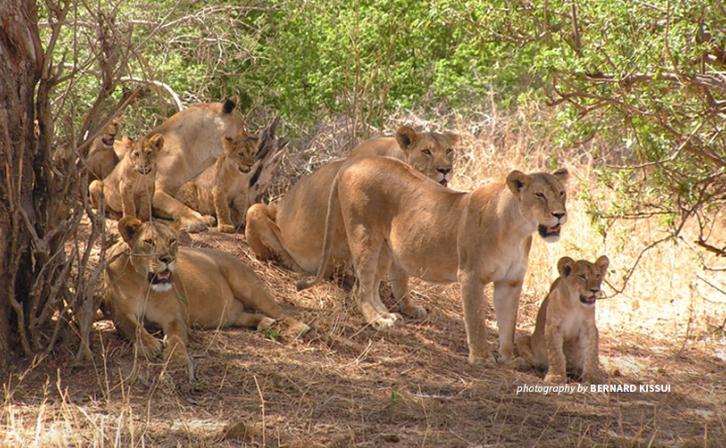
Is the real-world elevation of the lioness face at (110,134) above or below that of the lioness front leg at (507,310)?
above

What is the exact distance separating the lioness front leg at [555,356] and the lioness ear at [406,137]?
2.29m

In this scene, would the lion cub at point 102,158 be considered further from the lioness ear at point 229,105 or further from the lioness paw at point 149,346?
the lioness paw at point 149,346

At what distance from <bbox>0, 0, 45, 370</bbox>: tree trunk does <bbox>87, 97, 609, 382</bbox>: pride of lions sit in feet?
1.61

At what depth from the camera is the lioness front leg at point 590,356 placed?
23.0ft

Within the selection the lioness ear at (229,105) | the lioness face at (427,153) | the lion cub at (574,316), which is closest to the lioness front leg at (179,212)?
the lioness ear at (229,105)

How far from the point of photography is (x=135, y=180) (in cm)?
880

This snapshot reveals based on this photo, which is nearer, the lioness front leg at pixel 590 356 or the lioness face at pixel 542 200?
the lioness face at pixel 542 200

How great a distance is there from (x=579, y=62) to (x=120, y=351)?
3.22m

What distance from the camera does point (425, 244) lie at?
7.62 m

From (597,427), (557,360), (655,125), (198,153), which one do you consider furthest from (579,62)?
(198,153)

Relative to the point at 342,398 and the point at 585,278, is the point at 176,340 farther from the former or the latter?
the point at 585,278

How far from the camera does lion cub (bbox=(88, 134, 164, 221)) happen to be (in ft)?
28.3

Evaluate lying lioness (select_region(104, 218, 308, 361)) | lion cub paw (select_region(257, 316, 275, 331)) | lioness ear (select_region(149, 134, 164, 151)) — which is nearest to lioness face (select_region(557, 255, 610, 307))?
lying lioness (select_region(104, 218, 308, 361))

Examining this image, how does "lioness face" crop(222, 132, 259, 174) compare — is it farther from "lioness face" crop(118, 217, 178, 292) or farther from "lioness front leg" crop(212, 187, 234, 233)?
"lioness face" crop(118, 217, 178, 292)
